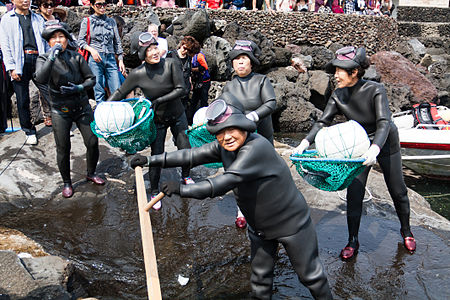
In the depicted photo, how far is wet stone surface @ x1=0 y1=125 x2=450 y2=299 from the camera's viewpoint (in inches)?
149

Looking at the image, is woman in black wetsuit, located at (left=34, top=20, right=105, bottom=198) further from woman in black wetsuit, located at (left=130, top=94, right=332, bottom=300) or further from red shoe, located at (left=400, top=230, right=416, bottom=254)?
red shoe, located at (left=400, top=230, right=416, bottom=254)

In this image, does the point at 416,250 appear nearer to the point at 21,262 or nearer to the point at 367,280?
the point at 367,280

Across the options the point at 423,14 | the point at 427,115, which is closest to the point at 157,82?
the point at 427,115

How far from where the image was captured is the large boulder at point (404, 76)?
53.1 feet

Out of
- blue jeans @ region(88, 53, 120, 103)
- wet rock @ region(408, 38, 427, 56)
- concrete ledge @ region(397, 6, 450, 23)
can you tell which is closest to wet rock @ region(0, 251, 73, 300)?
blue jeans @ region(88, 53, 120, 103)

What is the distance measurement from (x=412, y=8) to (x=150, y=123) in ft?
83.2

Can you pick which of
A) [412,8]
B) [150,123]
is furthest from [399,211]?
[412,8]

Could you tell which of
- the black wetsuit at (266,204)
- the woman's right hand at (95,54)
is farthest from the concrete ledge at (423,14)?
the black wetsuit at (266,204)

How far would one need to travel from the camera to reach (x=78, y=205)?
17.9 ft

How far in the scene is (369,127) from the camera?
4.18 meters

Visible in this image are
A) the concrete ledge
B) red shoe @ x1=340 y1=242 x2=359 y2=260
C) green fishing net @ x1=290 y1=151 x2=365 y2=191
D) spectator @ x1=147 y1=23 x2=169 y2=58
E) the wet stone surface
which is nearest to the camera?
green fishing net @ x1=290 y1=151 x2=365 y2=191

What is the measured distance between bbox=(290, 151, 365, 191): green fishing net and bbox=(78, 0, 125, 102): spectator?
4.45 meters

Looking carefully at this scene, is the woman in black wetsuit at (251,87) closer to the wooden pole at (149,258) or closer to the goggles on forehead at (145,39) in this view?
the goggles on forehead at (145,39)

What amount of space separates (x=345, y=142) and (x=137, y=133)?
2.23m
